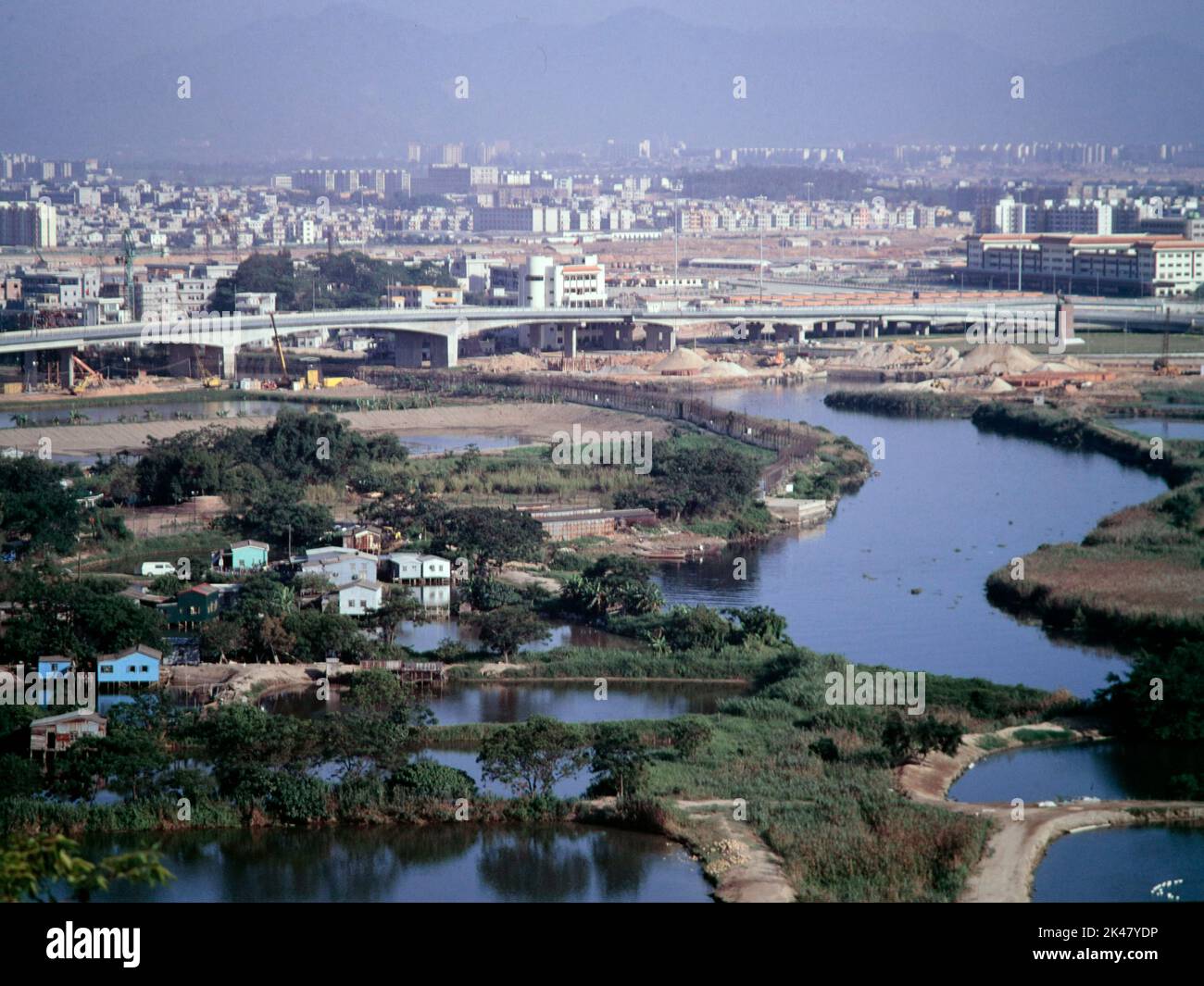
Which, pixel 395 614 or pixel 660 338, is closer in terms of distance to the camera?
pixel 395 614

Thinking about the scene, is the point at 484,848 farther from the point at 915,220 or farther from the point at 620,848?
the point at 915,220

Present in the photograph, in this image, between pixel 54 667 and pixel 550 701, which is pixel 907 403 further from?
pixel 54 667

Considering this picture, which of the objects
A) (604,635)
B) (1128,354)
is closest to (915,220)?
(1128,354)

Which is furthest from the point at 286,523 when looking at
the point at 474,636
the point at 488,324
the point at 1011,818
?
the point at 488,324

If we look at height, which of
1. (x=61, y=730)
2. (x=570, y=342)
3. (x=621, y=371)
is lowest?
(x=61, y=730)

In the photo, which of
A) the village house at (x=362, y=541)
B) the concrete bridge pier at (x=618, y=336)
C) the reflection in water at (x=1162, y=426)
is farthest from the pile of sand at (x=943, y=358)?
the village house at (x=362, y=541)

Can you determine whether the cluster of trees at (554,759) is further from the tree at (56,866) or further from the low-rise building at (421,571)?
the tree at (56,866)
